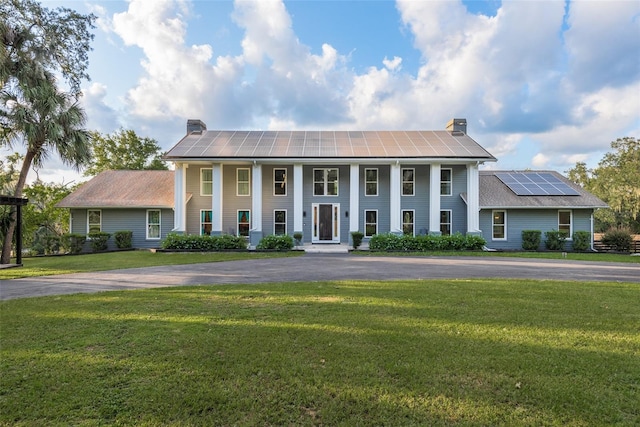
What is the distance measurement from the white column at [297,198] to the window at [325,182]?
125cm

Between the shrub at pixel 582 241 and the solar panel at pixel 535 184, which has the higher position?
the solar panel at pixel 535 184

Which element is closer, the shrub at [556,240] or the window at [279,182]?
the shrub at [556,240]

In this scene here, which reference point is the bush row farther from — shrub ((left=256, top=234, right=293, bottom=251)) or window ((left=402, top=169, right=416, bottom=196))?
shrub ((left=256, top=234, right=293, bottom=251))

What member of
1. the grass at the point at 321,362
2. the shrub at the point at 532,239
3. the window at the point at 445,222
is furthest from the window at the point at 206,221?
the shrub at the point at 532,239

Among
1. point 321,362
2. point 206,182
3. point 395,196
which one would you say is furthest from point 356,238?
point 321,362

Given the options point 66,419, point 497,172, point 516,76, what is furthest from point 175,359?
point 497,172

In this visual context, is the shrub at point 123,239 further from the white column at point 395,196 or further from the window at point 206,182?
the white column at point 395,196

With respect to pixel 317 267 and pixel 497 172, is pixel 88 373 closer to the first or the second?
pixel 317 267

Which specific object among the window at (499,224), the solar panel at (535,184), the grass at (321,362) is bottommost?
the grass at (321,362)

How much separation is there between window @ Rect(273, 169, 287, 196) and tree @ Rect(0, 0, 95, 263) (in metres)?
9.10

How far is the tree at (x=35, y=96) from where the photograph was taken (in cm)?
1262

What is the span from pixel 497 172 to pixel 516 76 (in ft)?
20.1

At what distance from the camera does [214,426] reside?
2.41 m

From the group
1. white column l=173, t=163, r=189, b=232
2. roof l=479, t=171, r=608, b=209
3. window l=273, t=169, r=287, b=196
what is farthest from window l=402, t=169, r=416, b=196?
white column l=173, t=163, r=189, b=232
